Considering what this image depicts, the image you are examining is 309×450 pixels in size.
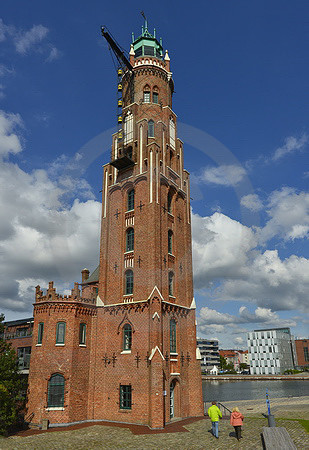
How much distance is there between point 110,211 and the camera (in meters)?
35.2

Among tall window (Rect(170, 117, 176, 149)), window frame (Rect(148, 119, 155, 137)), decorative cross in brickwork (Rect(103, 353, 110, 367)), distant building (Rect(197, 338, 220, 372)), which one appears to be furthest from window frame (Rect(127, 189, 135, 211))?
distant building (Rect(197, 338, 220, 372))

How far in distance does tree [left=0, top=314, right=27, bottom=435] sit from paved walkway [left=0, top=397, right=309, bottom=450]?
4.24 ft

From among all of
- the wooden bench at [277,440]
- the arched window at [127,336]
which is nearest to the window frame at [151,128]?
the arched window at [127,336]

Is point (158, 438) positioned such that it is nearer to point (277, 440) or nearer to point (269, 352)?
point (277, 440)

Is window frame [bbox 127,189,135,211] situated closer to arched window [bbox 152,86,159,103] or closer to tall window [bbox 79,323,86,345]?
arched window [bbox 152,86,159,103]

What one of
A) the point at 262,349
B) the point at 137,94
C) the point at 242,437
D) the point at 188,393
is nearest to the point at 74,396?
the point at 188,393

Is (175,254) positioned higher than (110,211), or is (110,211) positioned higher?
(110,211)

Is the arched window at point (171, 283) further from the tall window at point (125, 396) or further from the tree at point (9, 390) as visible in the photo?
the tree at point (9, 390)

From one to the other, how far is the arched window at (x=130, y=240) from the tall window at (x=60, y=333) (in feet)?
29.0

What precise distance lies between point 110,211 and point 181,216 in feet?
24.3

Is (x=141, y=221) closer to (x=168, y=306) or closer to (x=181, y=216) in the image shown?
(x=181, y=216)

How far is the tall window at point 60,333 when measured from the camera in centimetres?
2875

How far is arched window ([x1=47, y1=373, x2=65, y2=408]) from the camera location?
1067 inches

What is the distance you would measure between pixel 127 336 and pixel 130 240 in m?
8.73
